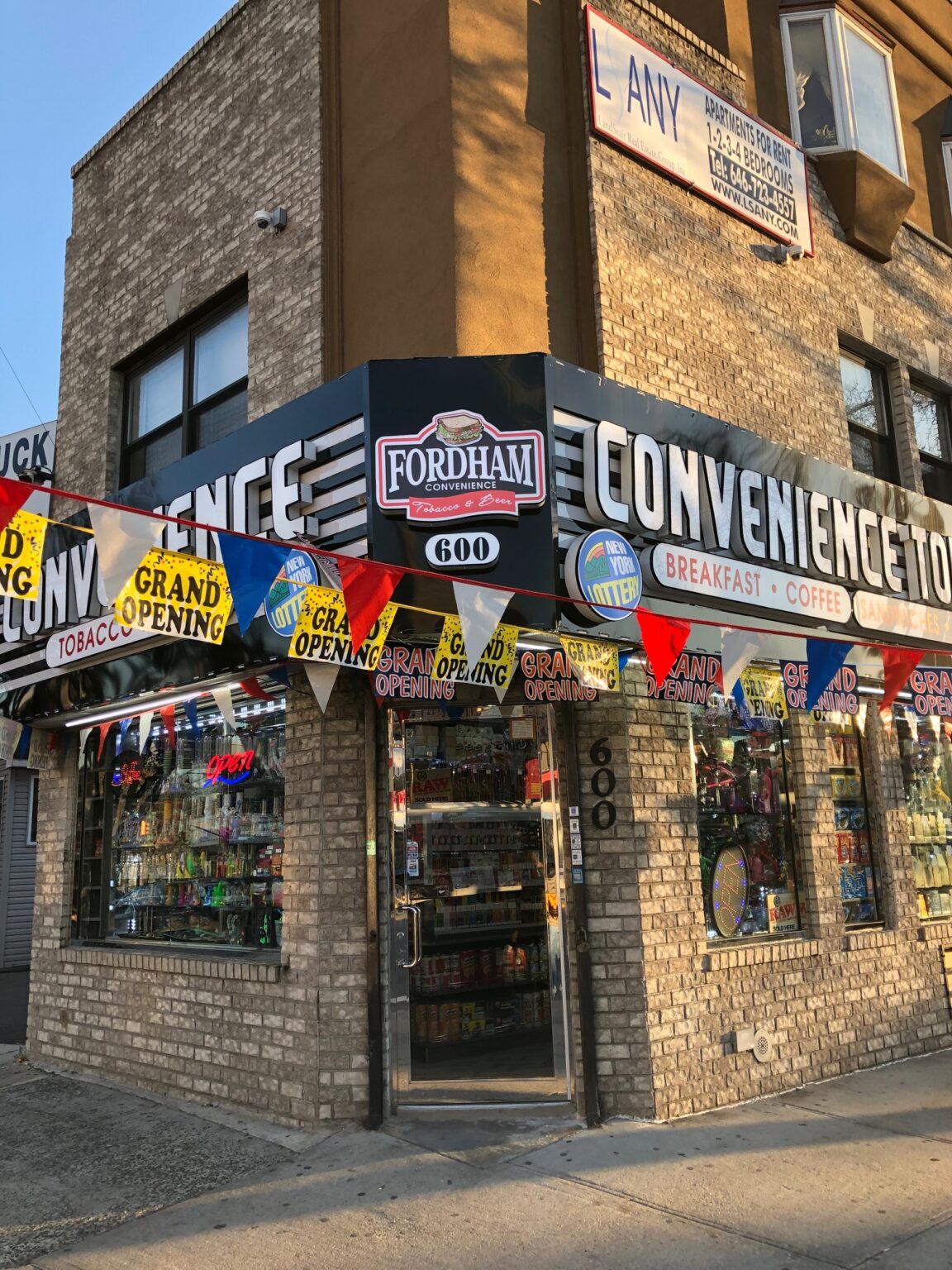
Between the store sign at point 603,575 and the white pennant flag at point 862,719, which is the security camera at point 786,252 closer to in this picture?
the white pennant flag at point 862,719

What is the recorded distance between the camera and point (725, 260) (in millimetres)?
8336

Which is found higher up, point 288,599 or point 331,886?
point 288,599

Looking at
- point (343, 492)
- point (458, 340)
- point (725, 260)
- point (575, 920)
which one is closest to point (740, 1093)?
point (575, 920)

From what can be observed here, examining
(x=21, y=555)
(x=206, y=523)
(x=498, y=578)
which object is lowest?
(x=21, y=555)

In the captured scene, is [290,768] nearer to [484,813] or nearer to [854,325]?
[484,813]

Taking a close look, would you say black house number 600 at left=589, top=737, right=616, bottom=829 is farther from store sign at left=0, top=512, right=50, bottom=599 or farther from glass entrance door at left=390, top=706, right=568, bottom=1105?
store sign at left=0, top=512, right=50, bottom=599

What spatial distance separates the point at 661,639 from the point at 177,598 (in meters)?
2.82

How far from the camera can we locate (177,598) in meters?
4.92

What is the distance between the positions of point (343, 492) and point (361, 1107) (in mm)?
3784

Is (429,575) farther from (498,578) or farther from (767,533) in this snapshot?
(767,533)

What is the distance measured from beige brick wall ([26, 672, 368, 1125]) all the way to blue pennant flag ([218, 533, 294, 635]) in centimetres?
167

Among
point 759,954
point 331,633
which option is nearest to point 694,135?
point 331,633

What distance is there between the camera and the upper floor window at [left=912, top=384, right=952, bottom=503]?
1035cm

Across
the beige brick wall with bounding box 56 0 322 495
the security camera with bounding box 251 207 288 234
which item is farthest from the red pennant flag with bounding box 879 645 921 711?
the security camera with bounding box 251 207 288 234
